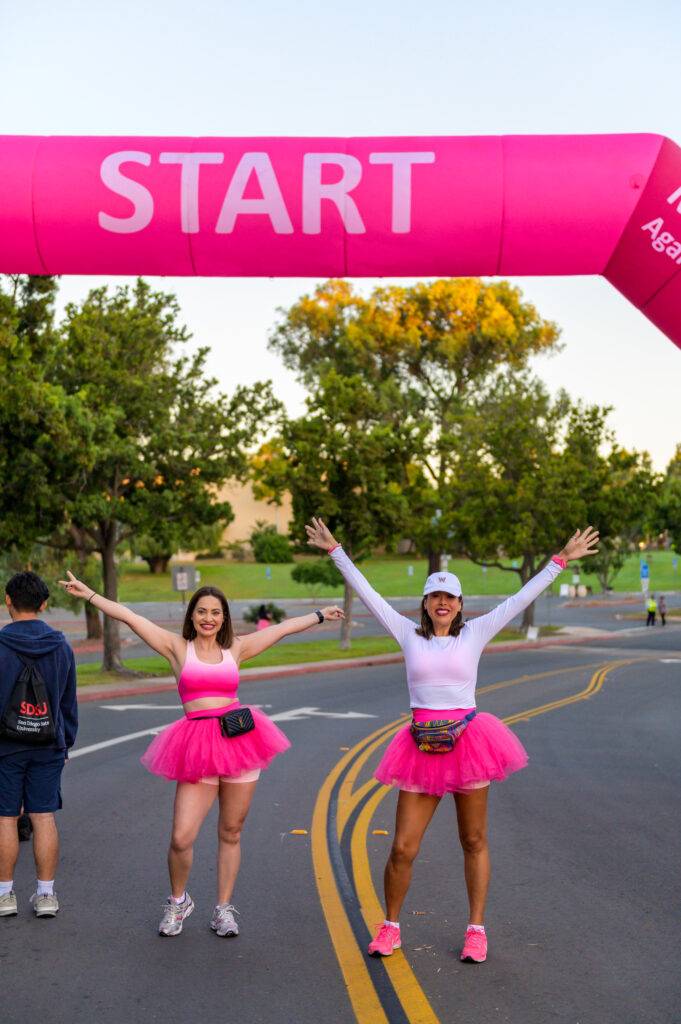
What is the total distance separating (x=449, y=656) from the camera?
535cm

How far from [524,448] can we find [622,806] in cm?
3015

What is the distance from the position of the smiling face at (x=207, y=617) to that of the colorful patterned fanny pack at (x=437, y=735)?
123 cm

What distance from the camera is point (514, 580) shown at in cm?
8325

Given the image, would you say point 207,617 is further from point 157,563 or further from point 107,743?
point 157,563

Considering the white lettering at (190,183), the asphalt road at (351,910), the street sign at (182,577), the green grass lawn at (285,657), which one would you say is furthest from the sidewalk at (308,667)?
the white lettering at (190,183)

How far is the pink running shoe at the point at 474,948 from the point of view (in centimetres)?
519

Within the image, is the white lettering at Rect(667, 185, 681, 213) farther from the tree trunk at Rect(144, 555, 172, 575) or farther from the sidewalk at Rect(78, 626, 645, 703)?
the tree trunk at Rect(144, 555, 172, 575)

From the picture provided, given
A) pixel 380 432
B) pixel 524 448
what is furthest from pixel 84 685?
pixel 524 448

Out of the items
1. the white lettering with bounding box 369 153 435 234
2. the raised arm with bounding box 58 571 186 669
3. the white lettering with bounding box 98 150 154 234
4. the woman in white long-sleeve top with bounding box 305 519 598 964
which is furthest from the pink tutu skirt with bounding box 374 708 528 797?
the white lettering with bounding box 98 150 154 234

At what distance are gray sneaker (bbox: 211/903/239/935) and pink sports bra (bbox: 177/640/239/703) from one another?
116 centimetres

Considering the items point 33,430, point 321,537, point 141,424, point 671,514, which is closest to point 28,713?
point 321,537

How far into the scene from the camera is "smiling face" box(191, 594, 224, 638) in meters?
5.60

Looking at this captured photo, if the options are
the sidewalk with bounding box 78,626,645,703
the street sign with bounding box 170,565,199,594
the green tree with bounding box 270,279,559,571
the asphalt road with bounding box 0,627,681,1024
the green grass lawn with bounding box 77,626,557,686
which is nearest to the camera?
the asphalt road with bounding box 0,627,681,1024

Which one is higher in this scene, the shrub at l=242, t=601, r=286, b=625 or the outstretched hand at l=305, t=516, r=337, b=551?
the outstretched hand at l=305, t=516, r=337, b=551
